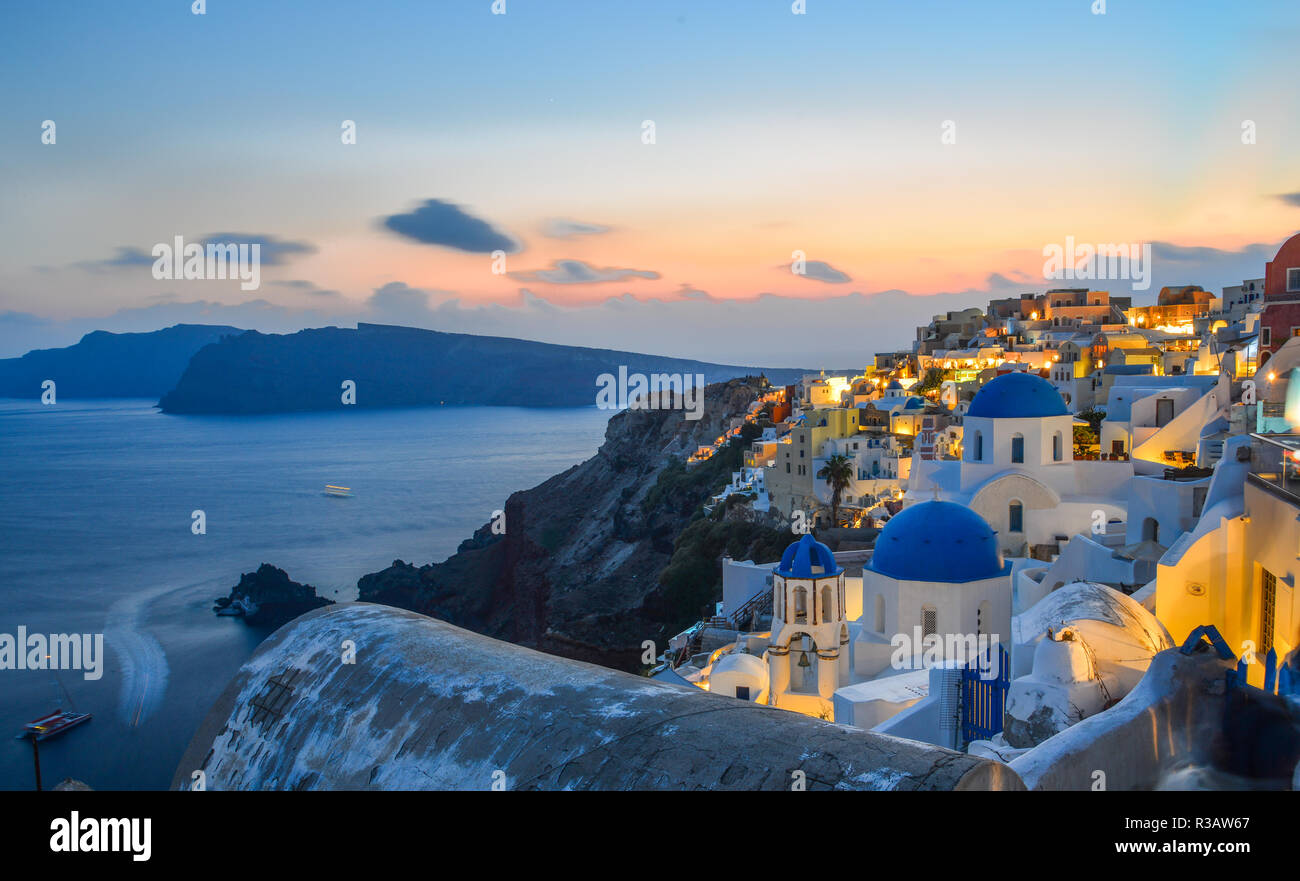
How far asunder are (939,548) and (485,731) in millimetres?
12763

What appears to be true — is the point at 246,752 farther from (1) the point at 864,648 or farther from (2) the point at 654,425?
(2) the point at 654,425

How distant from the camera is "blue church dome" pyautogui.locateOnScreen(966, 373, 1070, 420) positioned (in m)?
22.5

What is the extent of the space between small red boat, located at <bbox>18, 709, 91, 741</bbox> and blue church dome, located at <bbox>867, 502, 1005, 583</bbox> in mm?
32752

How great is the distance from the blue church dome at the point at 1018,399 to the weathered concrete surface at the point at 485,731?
742 inches

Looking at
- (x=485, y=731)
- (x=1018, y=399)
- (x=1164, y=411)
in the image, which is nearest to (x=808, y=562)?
(x=1018, y=399)

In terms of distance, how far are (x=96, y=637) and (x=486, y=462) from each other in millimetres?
71877

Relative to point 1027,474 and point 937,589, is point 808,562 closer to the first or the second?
point 937,589

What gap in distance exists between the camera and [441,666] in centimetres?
557

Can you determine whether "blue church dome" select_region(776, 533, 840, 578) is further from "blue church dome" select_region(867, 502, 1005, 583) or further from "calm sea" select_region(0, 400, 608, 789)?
"calm sea" select_region(0, 400, 608, 789)

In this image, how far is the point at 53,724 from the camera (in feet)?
116

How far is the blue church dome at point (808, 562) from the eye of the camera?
16.7m

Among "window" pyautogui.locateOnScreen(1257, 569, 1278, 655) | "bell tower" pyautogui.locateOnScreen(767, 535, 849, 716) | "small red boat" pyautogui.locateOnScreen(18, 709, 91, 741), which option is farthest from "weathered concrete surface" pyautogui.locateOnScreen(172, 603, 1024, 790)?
"small red boat" pyautogui.locateOnScreen(18, 709, 91, 741)

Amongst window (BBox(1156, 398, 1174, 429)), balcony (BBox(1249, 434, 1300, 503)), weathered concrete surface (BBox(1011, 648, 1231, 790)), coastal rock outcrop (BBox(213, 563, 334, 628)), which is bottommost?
Answer: coastal rock outcrop (BBox(213, 563, 334, 628))
